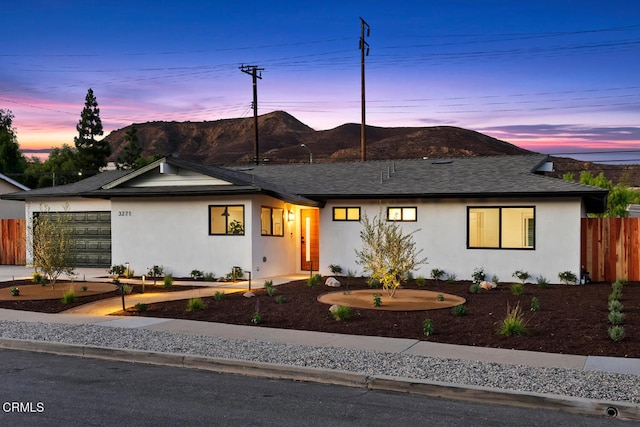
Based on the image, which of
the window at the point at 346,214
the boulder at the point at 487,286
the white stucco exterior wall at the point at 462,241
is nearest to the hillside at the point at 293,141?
the window at the point at 346,214

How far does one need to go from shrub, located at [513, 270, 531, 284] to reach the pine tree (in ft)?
203

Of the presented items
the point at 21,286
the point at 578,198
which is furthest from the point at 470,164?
the point at 21,286

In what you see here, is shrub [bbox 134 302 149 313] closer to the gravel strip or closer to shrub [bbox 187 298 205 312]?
shrub [bbox 187 298 205 312]

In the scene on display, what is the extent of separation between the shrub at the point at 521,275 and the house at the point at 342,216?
6.5 inches

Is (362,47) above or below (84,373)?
above

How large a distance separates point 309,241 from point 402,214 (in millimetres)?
4191

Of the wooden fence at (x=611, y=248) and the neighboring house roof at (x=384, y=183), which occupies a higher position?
the neighboring house roof at (x=384, y=183)

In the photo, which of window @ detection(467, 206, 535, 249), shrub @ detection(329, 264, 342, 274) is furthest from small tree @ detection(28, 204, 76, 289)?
window @ detection(467, 206, 535, 249)

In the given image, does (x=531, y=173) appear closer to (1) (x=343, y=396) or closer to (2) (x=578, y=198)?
(2) (x=578, y=198)

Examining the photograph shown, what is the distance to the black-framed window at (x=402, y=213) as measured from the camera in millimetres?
21719

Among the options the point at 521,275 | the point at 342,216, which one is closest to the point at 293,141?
the point at 342,216

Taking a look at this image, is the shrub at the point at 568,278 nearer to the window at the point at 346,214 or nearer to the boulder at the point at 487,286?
the boulder at the point at 487,286

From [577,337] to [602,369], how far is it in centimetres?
233

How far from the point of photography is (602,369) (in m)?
8.75
